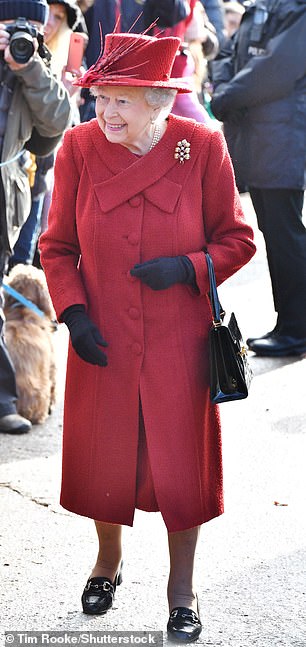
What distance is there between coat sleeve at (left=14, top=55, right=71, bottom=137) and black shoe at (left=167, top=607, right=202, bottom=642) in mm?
2612

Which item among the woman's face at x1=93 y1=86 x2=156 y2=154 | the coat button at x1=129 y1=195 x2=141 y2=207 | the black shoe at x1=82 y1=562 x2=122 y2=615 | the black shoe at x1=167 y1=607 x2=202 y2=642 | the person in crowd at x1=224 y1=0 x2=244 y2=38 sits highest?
the woman's face at x1=93 y1=86 x2=156 y2=154

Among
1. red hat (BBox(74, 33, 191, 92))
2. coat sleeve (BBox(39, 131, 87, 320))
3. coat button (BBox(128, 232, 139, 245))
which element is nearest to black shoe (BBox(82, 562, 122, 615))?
coat sleeve (BBox(39, 131, 87, 320))

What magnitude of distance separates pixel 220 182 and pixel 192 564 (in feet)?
3.78

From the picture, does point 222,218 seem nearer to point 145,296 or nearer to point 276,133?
point 145,296

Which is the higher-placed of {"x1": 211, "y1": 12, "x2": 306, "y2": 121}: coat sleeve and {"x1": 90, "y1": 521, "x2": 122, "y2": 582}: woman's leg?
{"x1": 211, "y1": 12, "x2": 306, "y2": 121}: coat sleeve

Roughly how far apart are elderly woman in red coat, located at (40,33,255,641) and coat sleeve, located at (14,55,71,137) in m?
1.74

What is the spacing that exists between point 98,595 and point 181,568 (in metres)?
0.31

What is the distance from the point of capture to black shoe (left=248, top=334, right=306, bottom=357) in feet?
23.3

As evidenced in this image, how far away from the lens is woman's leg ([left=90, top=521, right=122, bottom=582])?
3.87 m

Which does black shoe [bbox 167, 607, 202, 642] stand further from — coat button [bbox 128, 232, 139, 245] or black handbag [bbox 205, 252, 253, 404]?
coat button [bbox 128, 232, 139, 245]

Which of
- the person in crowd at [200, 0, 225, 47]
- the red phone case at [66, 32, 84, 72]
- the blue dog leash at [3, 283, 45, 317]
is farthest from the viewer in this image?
the person in crowd at [200, 0, 225, 47]

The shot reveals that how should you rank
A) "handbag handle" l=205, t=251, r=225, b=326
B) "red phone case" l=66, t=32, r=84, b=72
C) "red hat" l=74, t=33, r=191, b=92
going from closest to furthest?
"red hat" l=74, t=33, r=191, b=92, "handbag handle" l=205, t=251, r=225, b=326, "red phone case" l=66, t=32, r=84, b=72

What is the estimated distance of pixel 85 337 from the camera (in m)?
3.56

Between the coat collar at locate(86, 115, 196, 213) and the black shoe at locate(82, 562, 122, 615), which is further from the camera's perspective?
the black shoe at locate(82, 562, 122, 615)
